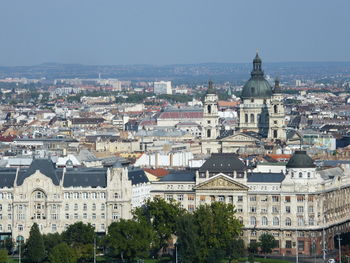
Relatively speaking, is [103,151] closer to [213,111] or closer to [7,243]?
[213,111]

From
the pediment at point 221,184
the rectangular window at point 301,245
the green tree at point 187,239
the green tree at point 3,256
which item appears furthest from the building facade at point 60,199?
the rectangular window at point 301,245

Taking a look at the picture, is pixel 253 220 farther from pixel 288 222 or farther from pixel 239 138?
pixel 239 138

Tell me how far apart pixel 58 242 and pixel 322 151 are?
61.9 meters

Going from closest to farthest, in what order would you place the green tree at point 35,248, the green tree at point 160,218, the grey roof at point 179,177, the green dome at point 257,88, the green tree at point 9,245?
the green tree at point 35,248 → the green tree at point 160,218 → the green tree at point 9,245 → the grey roof at point 179,177 → the green dome at point 257,88

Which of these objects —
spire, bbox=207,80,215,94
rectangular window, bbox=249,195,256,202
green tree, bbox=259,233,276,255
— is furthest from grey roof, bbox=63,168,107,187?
spire, bbox=207,80,215,94

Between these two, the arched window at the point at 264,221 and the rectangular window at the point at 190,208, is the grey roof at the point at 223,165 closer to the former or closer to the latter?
the rectangular window at the point at 190,208

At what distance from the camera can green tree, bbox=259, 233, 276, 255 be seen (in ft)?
366

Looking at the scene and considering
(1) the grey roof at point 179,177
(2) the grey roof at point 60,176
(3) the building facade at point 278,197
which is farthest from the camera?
(1) the grey roof at point 179,177

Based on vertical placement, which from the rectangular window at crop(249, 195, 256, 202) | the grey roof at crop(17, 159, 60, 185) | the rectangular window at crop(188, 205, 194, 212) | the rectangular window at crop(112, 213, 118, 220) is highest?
the grey roof at crop(17, 159, 60, 185)

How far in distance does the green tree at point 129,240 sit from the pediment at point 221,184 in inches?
477

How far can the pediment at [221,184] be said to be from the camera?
117 meters

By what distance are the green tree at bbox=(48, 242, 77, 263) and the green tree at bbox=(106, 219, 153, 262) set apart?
11.9ft

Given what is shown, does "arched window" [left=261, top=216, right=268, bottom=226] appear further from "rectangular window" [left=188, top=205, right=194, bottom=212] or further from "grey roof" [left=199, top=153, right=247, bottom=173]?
"rectangular window" [left=188, top=205, right=194, bottom=212]

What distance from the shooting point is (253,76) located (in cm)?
18388
